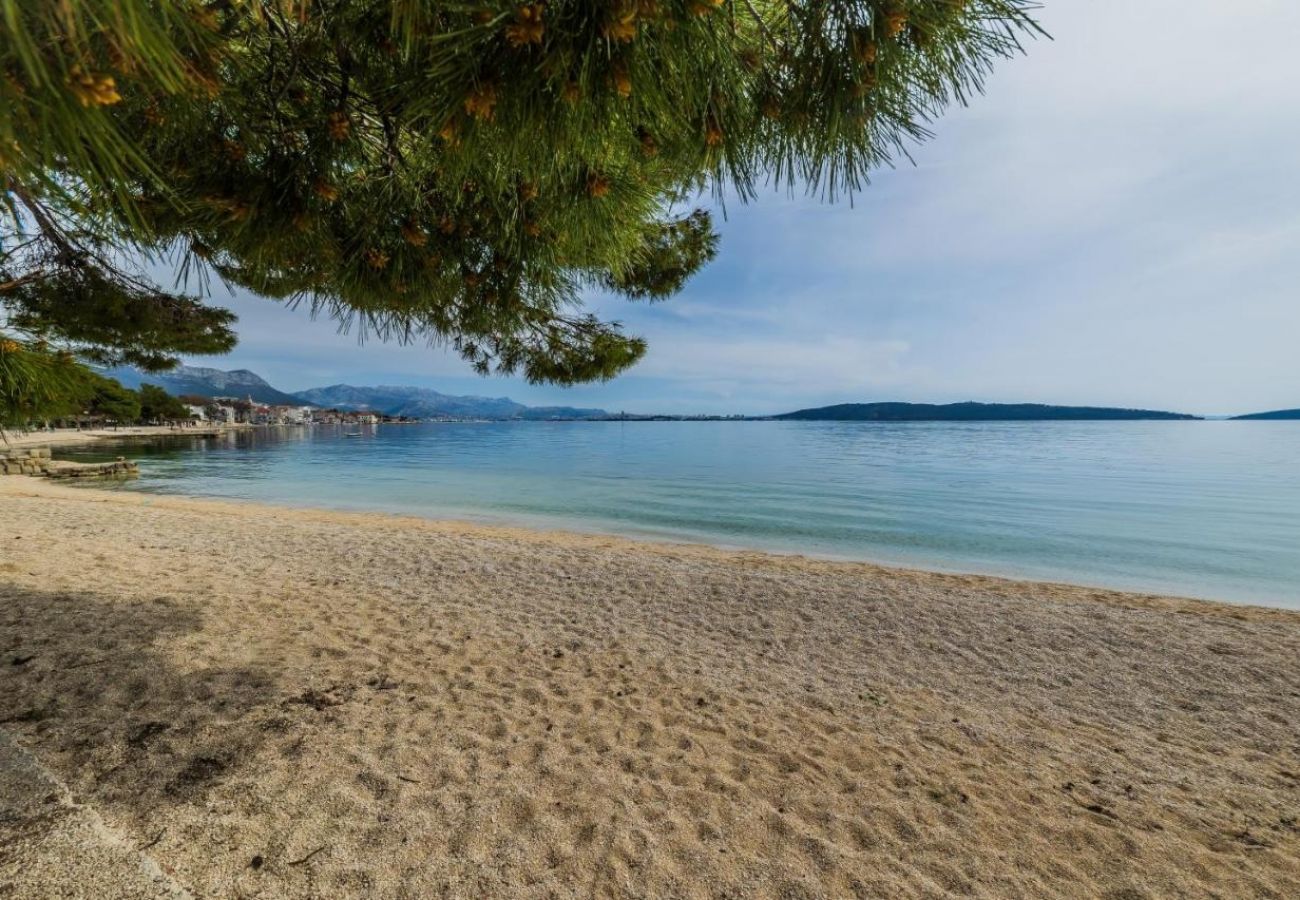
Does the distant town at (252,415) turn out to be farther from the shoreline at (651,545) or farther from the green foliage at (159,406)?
the shoreline at (651,545)

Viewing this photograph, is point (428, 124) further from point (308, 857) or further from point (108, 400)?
point (108, 400)

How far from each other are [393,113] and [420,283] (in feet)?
2.45

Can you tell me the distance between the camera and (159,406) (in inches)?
3061

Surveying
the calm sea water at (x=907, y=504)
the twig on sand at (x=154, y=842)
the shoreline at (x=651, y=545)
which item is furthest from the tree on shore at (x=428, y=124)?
the calm sea water at (x=907, y=504)

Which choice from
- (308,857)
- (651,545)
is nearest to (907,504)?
(651,545)

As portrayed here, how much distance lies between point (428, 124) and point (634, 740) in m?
3.49

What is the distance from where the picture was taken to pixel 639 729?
12.0 ft

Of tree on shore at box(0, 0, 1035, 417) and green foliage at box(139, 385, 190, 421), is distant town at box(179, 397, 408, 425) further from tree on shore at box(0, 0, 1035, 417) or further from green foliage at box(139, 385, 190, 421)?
tree on shore at box(0, 0, 1035, 417)

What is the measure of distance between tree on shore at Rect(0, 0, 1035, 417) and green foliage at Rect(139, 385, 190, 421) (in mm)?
91882

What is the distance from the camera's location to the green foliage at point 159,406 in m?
73.4

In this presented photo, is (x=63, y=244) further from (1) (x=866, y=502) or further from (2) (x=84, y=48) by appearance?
(1) (x=866, y=502)

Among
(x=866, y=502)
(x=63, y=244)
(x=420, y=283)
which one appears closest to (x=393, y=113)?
(x=420, y=283)

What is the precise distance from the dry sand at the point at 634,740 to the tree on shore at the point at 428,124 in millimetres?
2149

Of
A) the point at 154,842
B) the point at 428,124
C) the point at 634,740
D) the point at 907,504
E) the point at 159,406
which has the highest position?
the point at 159,406
